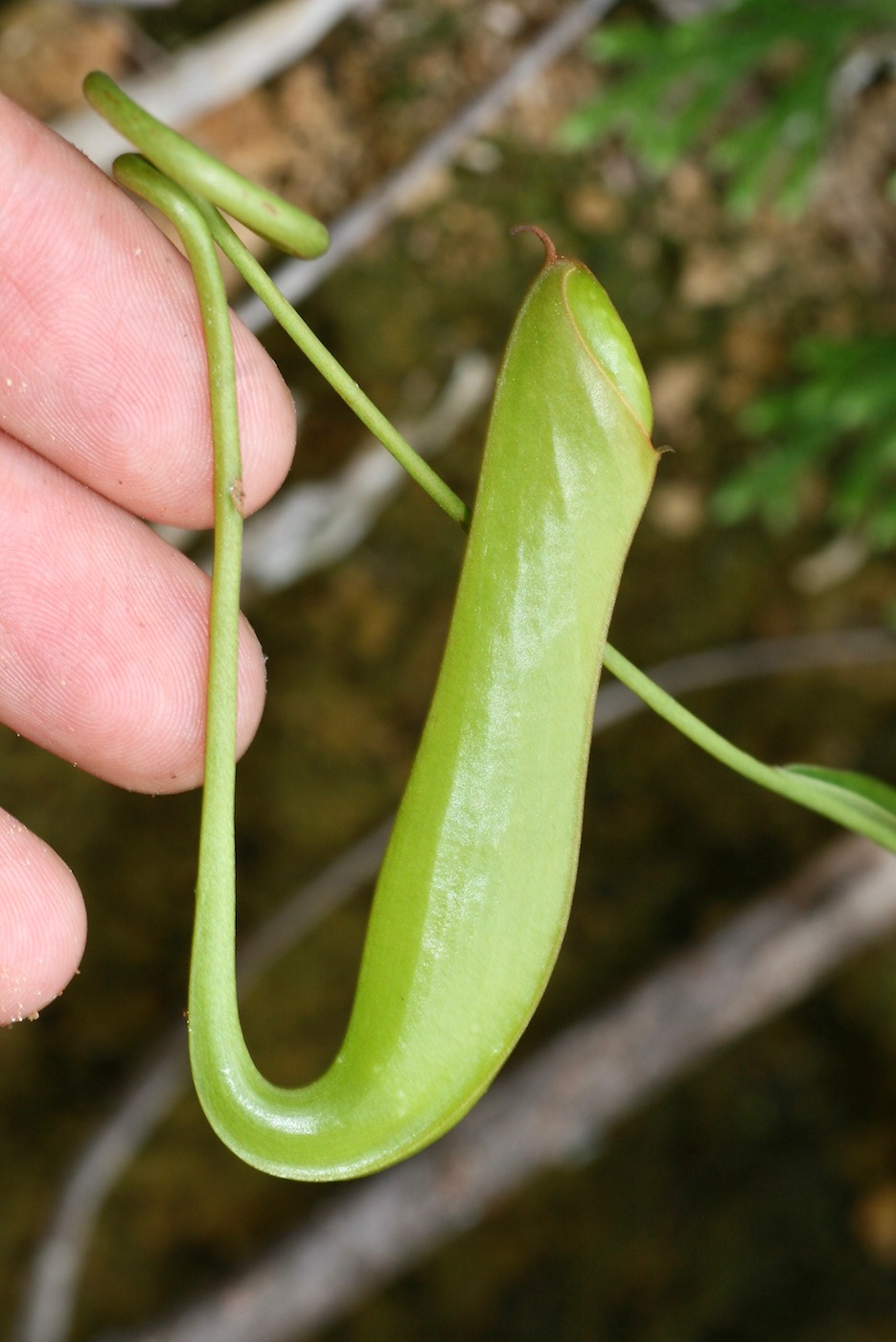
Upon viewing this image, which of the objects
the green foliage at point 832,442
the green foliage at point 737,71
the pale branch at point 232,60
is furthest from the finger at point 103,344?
the green foliage at point 832,442

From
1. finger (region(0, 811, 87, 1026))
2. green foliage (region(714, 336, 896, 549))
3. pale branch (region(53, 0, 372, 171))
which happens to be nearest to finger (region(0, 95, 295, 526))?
finger (region(0, 811, 87, 1026))

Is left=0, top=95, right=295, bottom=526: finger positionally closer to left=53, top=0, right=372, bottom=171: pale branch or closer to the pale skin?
the pale skin

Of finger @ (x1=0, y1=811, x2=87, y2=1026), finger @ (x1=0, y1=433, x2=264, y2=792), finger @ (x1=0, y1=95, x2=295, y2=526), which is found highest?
finger @ (x1=0, y1=95, x2=295, y2=526)

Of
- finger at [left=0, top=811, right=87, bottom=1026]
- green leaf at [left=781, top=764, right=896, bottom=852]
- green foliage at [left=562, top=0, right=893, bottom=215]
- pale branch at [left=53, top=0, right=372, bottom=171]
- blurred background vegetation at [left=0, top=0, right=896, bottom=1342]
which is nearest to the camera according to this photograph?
green leaf at [left=781, top=764, right=896, bottom=852]

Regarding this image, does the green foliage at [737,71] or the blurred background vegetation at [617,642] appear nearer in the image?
the green foliage at [737,71]

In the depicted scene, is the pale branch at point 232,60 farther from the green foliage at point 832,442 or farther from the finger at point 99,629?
the green foliage at point 832,442

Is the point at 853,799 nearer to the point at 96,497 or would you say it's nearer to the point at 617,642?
the point at 96,497

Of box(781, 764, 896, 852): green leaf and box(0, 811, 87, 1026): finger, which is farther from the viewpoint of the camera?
box(0, 811, 87, 1026): finger

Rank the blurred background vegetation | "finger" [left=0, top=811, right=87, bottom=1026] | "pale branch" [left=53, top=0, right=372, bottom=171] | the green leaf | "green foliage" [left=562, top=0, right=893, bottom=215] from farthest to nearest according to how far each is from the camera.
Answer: the blurred background vegetation, "pale branch" [left=53, top=0, right=372, bottom=171], "green foliage" [left=562, top=0, right=893, bottom=215], "finger" [left=0, top=811, right=87, bottom=1026], the green leaf
